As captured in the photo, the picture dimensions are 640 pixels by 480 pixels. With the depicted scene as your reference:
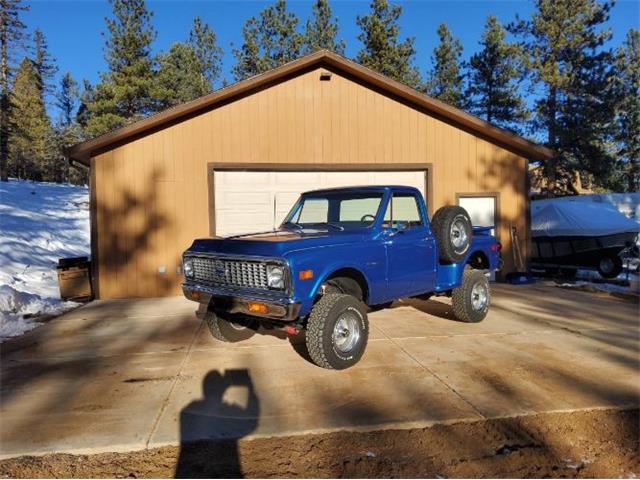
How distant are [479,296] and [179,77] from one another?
102 feet

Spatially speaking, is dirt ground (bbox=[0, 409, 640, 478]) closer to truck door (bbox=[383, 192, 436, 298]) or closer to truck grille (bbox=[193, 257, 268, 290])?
truck grille (bbox=[193, 257, 268, 290])

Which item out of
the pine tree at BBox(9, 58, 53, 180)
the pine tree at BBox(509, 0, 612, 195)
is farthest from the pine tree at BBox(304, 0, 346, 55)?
the pine tree at BBox(9, 58, 53, 180)

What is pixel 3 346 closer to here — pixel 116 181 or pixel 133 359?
pixel 133 359

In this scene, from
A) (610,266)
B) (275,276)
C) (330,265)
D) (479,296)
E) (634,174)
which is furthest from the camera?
(634,174)

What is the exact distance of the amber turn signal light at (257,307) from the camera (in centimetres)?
474

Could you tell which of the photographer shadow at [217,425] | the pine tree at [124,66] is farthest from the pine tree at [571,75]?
the photographer shadow at [217,425]

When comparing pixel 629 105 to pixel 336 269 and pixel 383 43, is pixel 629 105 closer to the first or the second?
pixel 383 43

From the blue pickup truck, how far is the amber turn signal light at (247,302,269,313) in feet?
0.04

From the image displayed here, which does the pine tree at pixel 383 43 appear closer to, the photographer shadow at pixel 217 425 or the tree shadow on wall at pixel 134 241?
the tree shadow on wall at pixel 134 241

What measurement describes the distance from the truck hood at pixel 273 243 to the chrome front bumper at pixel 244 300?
0.41 metres

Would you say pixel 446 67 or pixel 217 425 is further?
pixel 446 67

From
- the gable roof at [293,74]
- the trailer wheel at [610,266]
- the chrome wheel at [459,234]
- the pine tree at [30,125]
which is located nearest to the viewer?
the chrome wheel at [459,234]

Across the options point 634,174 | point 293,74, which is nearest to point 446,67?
point 634,174

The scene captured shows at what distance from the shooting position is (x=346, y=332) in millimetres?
5219
